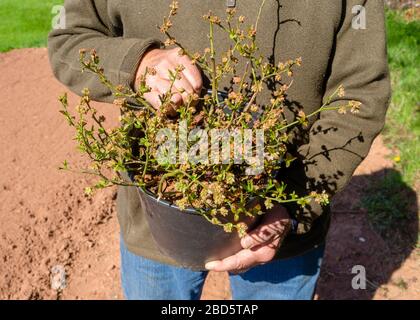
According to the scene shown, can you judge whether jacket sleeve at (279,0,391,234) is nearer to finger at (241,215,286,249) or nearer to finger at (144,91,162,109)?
finger at (241,215,286,249)

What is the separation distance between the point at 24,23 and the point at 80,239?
4514mm

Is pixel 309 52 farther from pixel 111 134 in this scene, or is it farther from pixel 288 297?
pixel 288 297

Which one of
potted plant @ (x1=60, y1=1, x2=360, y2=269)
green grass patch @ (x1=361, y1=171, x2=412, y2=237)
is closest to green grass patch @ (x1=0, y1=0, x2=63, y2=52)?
green grass patch @ (x1=361, y1=171, x2=412, y2=237)

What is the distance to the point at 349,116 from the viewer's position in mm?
1608

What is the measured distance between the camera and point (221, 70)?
4.07ft

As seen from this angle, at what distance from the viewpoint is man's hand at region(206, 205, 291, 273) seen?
143 cm

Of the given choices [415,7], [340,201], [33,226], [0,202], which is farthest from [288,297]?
[415,7]

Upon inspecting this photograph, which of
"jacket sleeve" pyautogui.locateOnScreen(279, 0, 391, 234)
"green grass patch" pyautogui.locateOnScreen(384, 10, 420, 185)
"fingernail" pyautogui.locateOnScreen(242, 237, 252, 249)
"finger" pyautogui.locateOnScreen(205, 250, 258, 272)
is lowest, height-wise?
"green grass patch" pyautogui.locateOnScreen(384, 10, 420, 185)

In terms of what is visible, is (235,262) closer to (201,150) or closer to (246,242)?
(246,242)

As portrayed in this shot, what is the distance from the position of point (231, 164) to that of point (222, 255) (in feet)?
1.49

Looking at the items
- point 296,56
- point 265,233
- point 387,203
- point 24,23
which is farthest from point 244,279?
point 24,23

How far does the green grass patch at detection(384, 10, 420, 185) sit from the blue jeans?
2131mm

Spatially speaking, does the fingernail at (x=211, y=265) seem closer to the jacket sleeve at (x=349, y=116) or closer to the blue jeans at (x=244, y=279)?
the jacket sleeve at (x=349, y=116)

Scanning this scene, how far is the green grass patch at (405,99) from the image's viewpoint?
4.05 meters
